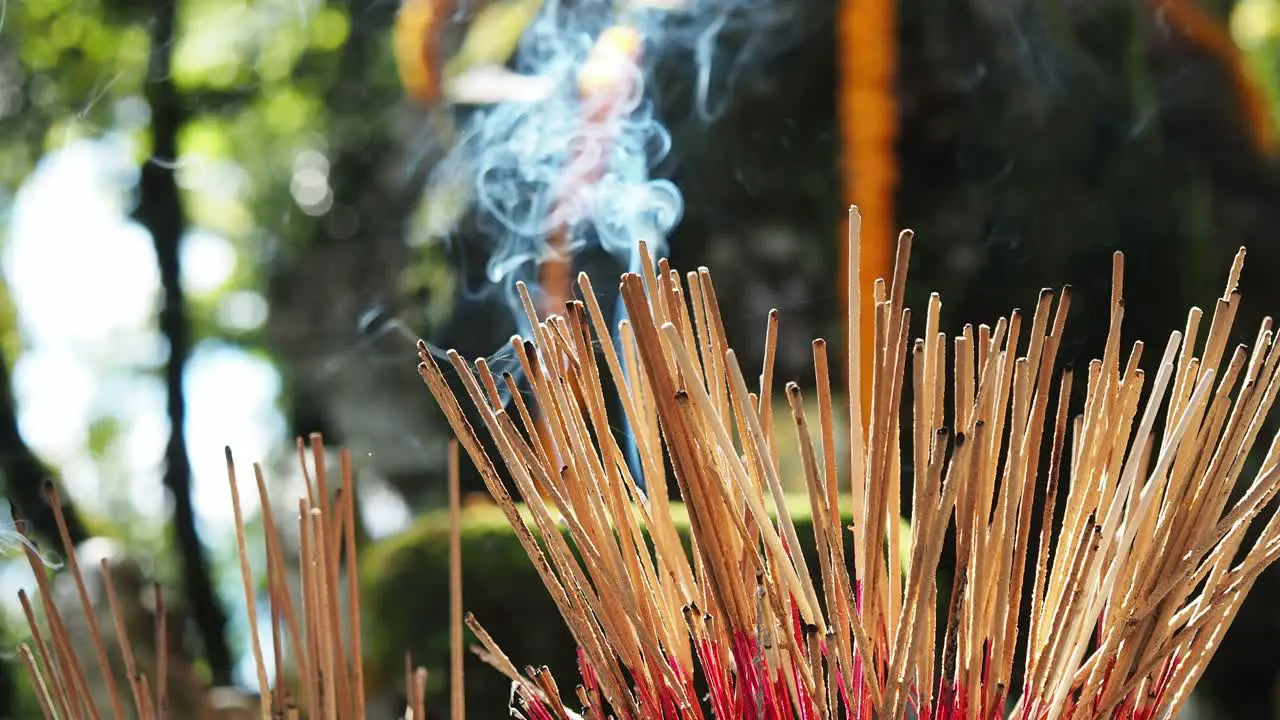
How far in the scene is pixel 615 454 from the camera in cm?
47

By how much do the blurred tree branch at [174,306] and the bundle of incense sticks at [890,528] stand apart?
1896 millimetres

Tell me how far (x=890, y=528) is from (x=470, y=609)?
122 centimetres

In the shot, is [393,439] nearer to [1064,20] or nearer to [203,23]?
[203,23]

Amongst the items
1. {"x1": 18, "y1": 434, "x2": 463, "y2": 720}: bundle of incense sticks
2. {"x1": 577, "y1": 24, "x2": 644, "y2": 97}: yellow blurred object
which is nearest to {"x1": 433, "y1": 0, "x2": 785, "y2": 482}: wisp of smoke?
{"x1": 577, "y1": 24, "x2": 644, "y2": 97}: yellow blurred object

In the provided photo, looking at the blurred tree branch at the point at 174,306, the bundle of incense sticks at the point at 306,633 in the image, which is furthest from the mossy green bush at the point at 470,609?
the bundle of incense sticks at the point at 306,633

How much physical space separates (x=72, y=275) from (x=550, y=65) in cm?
100

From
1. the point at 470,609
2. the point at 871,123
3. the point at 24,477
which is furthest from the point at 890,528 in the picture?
the point at 24,477

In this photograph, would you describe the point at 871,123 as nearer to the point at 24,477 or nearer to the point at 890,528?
the point at 890,528

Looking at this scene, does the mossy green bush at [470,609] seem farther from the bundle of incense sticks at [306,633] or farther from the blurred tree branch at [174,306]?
the bundle of incense sticks at [306,633]

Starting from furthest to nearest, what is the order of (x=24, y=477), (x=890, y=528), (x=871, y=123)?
(x=24, y=477) < (x=871, y=123) < (x=890, y=528)

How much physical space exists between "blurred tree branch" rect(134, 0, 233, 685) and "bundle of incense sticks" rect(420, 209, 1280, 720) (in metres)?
1.90

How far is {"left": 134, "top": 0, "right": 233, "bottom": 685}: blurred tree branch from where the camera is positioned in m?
2.15

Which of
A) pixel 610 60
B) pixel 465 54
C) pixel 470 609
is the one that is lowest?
pixel 470 609

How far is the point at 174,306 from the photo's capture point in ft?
7.36
